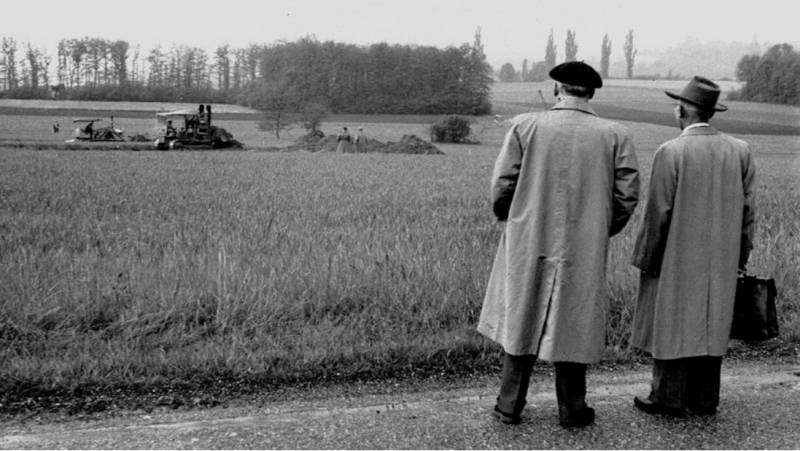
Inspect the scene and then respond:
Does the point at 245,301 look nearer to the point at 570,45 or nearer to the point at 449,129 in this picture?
the point at 570,45

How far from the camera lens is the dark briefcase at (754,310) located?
13.4 ft

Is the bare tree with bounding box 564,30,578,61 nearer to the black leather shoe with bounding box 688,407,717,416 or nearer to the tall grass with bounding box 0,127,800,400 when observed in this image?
the tall grass with bounding box 0,127,800,400

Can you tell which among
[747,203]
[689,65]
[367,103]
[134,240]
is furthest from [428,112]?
[747,203]

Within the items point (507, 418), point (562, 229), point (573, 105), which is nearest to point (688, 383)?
point (507, 418)

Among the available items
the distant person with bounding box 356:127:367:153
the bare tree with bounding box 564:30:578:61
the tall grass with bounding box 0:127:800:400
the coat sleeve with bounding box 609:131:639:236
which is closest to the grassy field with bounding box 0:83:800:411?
the tall grass with bounding box 0:127:800:400

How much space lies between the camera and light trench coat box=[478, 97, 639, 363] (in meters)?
3.65

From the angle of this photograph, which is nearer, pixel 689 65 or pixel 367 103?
pixel 367 103

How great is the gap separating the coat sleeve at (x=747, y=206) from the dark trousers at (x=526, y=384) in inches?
48.5

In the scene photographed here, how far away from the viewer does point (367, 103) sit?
5441cm

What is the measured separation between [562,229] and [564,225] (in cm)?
2

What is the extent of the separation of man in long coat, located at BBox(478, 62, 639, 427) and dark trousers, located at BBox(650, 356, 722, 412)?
0.53 meters

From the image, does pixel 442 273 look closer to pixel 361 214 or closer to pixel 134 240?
pixel 134 240

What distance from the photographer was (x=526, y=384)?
3803 mm

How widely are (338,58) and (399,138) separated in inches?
346
